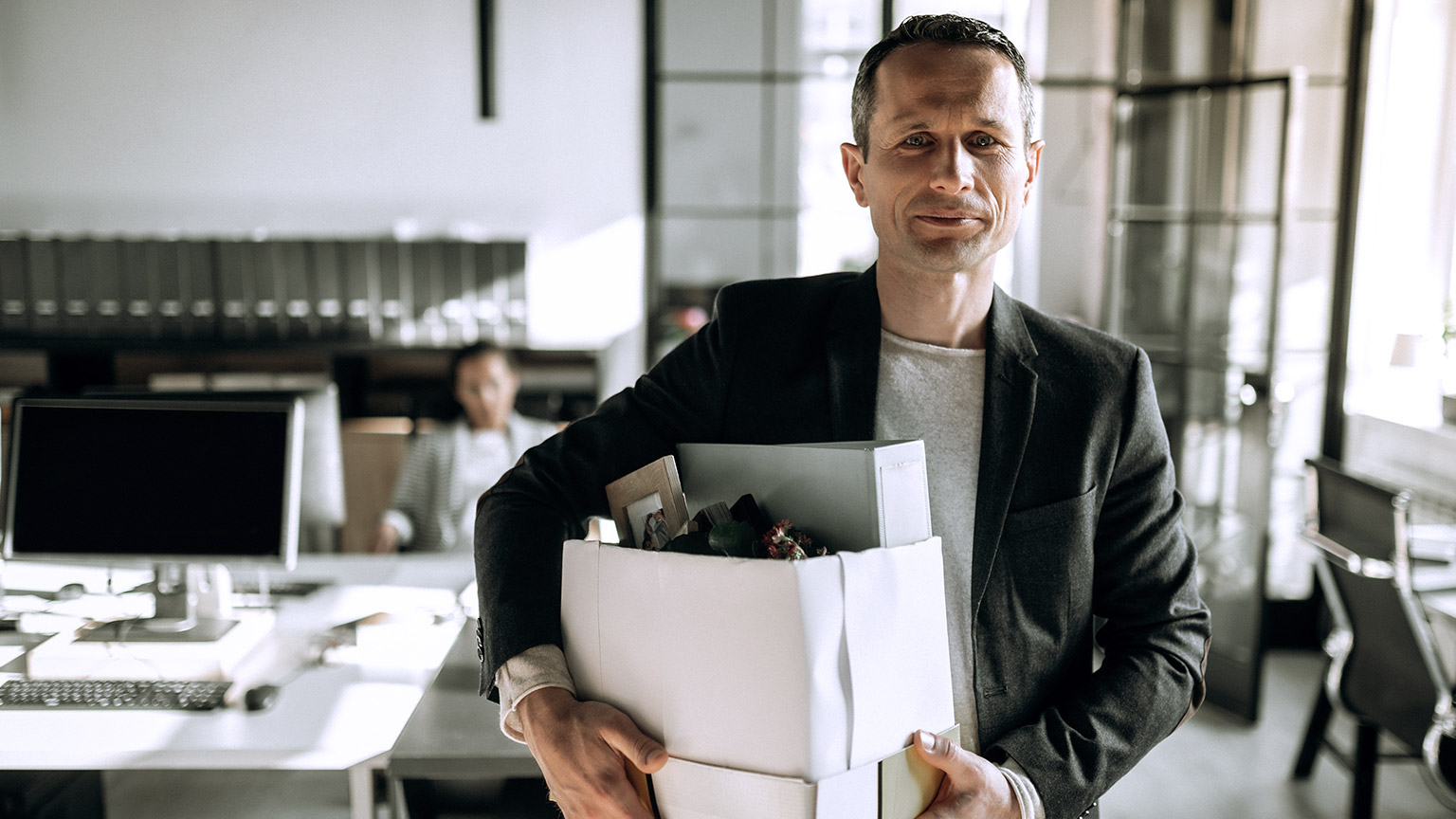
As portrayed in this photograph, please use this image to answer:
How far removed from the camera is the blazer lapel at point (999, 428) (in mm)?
930

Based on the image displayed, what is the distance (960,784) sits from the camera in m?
0.77

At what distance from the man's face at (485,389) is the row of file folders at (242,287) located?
2.56 feet

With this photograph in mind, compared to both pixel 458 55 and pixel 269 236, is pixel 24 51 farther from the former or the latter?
pixel 458 55

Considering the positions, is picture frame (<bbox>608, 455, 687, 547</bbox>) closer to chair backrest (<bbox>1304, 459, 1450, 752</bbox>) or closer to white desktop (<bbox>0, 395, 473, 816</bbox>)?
white desktop (<bbox>0, 395, 473, 816</bbox>)

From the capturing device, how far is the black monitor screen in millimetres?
1931

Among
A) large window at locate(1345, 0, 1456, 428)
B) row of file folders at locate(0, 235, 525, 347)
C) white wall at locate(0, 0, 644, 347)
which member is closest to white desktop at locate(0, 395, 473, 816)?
row of file folders at locate(0, 235, 525, 347)

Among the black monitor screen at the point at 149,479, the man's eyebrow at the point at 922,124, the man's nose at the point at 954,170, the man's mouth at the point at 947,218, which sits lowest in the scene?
the black monitor screen at the point at 149,479

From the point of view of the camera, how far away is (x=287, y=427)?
194cm

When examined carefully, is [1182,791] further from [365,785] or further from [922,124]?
[922,124]

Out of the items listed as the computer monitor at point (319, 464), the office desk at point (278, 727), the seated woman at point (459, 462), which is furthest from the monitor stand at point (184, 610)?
the seated woman at point (459, 462)

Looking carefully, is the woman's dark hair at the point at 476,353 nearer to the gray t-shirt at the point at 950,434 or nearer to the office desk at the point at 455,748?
the office desk at the point at 455,748

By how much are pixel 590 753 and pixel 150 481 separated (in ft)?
5.17

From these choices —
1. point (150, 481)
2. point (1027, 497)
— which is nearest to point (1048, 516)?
point (1027, 497)

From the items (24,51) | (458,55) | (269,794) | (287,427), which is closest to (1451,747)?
(287,427)
